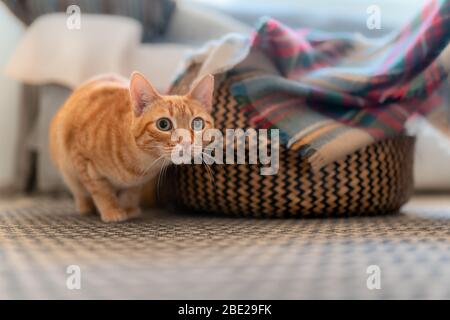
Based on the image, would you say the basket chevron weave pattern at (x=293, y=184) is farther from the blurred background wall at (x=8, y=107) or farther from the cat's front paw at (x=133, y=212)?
the blurred background wall at (x=8, y=107)

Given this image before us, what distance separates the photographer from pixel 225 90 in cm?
94

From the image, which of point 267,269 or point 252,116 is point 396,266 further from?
point 252,116

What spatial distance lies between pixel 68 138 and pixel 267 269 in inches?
20.5

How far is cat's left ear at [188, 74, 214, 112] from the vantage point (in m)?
0.76

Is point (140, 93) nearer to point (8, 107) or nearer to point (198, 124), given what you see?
point (198, 124)

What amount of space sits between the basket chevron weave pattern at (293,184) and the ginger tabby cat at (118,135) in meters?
0.11

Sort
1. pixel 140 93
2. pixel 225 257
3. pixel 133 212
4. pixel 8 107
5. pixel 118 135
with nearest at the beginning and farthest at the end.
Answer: pixel 225 257
pixel 140 93
pixel 118 135
pixel 133 212
pixel 8 107

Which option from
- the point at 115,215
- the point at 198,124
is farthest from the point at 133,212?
the point at 198,124

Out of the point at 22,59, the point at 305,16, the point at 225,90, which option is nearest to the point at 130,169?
the point at 225,90

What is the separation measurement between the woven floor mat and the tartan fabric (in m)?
0.16

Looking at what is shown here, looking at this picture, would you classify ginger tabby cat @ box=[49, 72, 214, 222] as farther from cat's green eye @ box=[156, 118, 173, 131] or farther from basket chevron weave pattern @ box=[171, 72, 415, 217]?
basket chevron weave pattern @ box=[171, 72, 415, 217]

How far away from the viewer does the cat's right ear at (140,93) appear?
0.74 m

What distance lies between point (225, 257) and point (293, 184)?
0.31 m

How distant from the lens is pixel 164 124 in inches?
29.7
